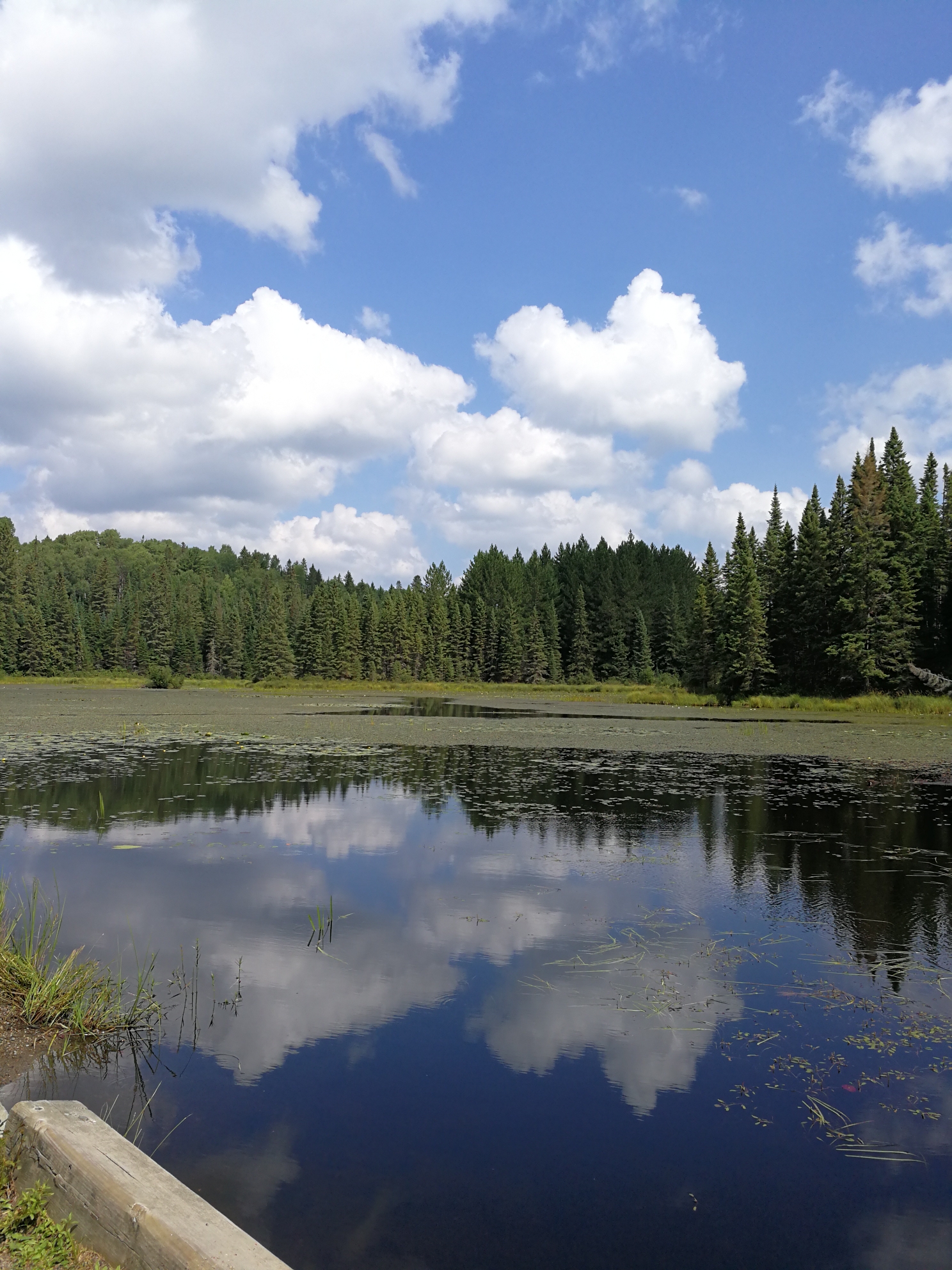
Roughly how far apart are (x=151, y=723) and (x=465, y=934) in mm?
30461

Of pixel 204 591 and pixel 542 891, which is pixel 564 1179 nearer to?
pixel 542 891

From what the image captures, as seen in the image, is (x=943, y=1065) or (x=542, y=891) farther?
(x=542, y=891)

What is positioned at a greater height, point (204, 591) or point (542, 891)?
point (204, 591)

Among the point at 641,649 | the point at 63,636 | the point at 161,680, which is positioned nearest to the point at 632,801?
the point at 161,680

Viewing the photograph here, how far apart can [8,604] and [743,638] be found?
97.3 m

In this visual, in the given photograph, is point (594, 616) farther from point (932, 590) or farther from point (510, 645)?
point (932, 590)

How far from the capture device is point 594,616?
115312 millimetres

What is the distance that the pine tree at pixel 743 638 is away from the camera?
63.3 metres

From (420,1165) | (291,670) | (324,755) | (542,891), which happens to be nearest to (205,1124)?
(420,1165)

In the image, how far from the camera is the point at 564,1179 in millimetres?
4918

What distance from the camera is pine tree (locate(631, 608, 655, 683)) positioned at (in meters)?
107

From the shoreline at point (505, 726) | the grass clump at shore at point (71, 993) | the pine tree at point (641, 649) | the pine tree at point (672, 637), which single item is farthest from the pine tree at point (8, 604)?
the grass clump at shore at point (71, 993)

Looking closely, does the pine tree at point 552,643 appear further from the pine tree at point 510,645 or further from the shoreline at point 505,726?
the shoreline at point 505,726

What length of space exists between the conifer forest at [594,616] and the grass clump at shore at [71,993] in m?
55.4
